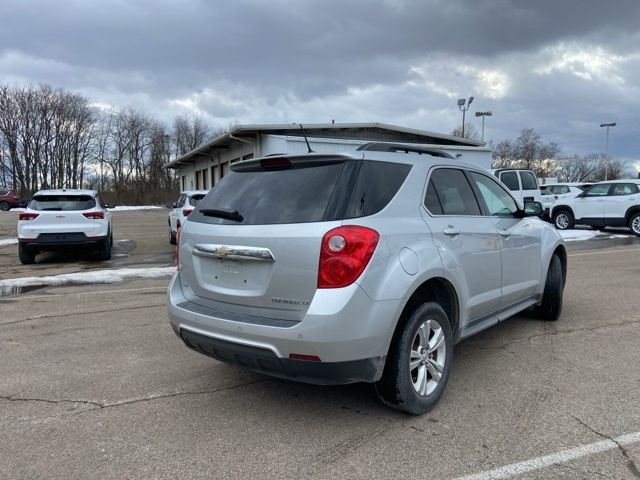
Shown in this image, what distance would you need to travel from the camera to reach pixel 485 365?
4.27 m

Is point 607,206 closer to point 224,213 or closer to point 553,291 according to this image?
point 553,291

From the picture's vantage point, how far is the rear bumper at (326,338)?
282cm

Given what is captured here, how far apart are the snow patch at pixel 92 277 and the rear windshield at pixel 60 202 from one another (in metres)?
2.06

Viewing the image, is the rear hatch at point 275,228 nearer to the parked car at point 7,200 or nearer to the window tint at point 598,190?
the window tint at point 598,190

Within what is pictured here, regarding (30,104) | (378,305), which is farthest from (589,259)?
(30,104)

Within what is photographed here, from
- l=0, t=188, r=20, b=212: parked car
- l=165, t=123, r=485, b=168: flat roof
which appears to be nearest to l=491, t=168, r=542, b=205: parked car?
l=165, t=123, r=485, b=168: flat roof

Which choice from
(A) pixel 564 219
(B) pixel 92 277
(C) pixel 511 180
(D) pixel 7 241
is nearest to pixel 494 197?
(B) pixel 92 277

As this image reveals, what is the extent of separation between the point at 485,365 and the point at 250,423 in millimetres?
2136

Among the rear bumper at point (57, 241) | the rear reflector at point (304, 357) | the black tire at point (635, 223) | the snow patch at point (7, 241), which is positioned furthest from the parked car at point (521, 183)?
the snow patch at point (7, 241)

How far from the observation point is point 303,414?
3.39 m

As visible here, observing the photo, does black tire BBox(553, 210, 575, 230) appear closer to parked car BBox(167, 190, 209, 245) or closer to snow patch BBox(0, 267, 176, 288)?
parked car BBox(167, 190, 209, 245)

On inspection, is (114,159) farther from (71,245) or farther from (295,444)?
(295,444)

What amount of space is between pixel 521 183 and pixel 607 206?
2.95 metres

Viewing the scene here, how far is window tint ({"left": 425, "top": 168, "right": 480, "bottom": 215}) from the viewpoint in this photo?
3.79 meters
